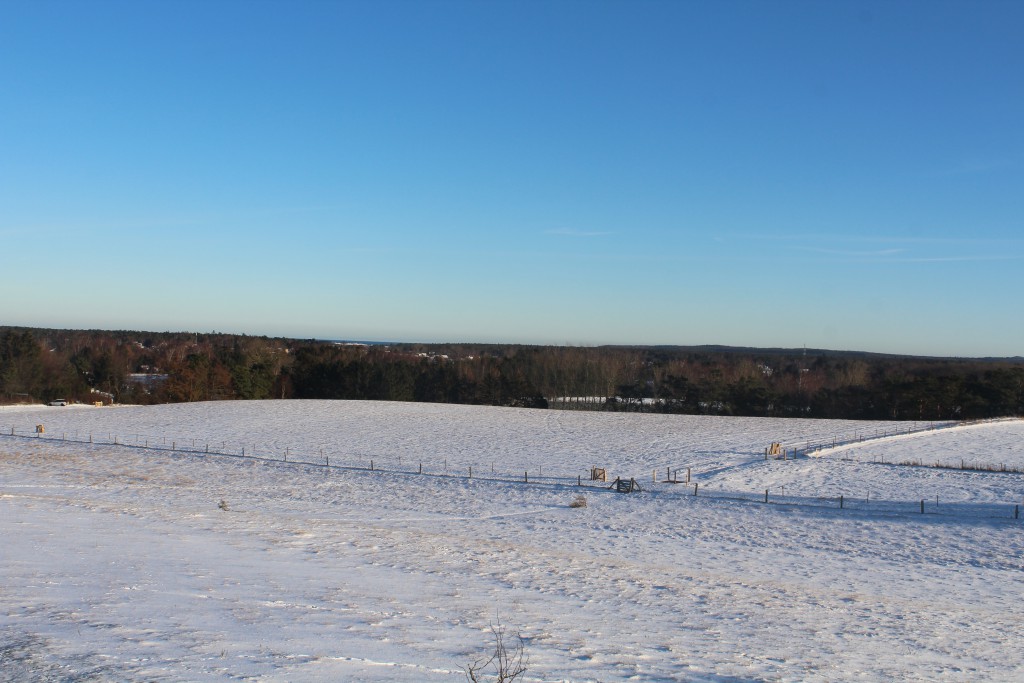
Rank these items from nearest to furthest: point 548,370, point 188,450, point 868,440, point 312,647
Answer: point 312,647 → point 188,450 → point 868,440 → point 548,370

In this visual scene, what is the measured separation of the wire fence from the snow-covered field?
0.28 m

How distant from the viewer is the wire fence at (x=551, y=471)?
3250 centimetres

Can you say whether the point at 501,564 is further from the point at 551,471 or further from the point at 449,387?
the point at 449,387

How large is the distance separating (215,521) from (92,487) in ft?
34.9

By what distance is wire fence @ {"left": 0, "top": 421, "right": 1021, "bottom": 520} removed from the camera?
1280 inches

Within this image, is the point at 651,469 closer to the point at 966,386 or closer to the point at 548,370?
the point at 966,386

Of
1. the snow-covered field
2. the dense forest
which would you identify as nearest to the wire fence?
the snow-covered field

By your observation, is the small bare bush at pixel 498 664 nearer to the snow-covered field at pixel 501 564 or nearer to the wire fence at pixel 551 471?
the snow-covered field at pixel 501 564

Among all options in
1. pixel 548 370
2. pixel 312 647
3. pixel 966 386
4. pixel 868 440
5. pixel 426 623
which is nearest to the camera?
pixel 312 647

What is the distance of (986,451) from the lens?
47812 millimetres

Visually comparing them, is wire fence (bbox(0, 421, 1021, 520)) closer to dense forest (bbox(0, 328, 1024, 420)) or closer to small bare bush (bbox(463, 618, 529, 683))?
small bare bush (bbox(463, 618, 529, 683))

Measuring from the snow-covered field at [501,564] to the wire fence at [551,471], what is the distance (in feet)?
0.90

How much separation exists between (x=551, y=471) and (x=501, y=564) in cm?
1906

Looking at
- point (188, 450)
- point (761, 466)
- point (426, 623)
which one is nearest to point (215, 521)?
point (426, 623)
